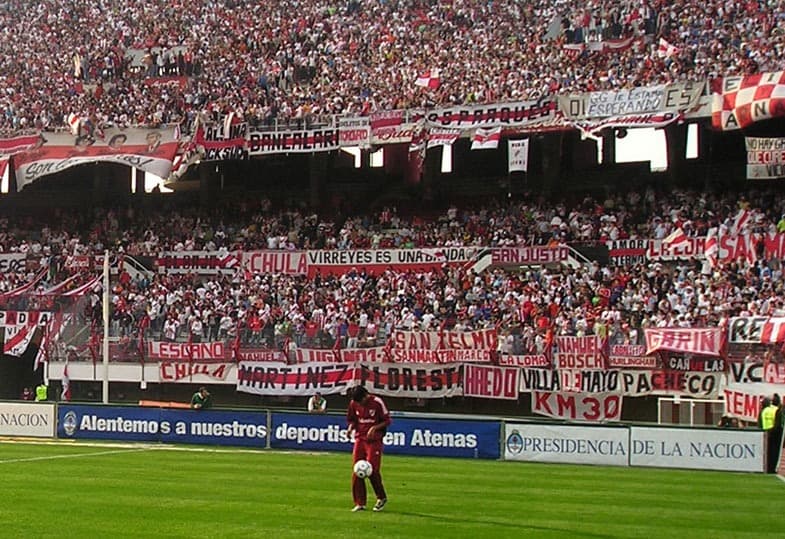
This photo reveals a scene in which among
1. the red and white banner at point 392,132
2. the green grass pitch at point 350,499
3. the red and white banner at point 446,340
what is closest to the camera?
the green grass pitch at point 350,499

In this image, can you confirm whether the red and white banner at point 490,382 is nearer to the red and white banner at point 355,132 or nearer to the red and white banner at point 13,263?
the red and white banner at point 355,132

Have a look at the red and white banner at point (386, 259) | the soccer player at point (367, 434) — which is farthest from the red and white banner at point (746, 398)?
the soccer player at point (367, 434)

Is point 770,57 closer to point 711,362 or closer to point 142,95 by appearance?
point 711,362

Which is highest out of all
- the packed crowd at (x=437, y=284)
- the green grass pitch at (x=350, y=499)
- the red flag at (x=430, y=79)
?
the red flag at (x=430, y=79)

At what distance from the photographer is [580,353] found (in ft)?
108

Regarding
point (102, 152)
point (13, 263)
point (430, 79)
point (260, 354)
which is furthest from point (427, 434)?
point (13, 263)

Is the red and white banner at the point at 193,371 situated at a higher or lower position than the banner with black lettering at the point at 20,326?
lower

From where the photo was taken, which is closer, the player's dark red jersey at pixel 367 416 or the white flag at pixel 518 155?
the player's dark red jersey at pixel 367 416

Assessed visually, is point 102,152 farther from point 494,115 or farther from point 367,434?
point 367,434

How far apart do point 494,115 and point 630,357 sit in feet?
35.7

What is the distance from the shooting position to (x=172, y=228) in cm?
4647

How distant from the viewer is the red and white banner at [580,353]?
3253cm

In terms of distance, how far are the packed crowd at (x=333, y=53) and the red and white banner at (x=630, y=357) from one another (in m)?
9.81

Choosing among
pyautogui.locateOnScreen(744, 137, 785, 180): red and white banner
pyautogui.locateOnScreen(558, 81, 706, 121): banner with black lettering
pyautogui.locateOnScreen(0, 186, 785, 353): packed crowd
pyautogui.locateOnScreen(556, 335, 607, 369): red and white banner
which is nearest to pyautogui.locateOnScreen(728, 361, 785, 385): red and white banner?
pyautogui.locateOnScreen(0, 186, 785, 353): packed crowd
